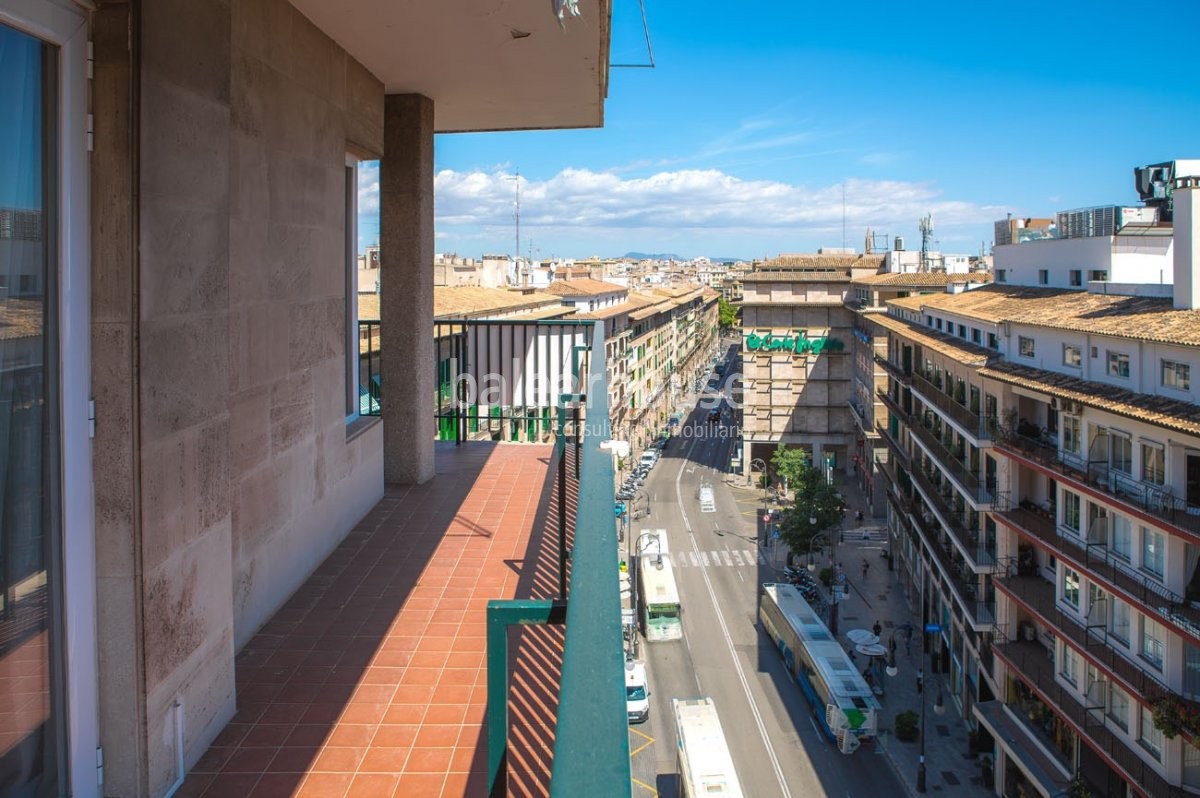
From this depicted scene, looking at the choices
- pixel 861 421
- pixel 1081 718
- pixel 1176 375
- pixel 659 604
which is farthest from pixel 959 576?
pixel 861 421

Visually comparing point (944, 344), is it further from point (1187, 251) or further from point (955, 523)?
point (1187, 251)

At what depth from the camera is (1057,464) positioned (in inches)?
825

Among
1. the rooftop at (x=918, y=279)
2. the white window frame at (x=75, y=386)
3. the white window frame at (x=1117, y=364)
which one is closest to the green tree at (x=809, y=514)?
the rooftop at (x=918, y=279)

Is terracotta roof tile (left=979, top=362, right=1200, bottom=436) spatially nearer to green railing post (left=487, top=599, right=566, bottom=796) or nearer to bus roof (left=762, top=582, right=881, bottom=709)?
bus roof (left=762, top=582, right=881, bottom=709)

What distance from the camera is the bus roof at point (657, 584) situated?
31.9 meters

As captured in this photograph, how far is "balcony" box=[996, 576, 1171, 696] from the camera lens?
16.7 metres

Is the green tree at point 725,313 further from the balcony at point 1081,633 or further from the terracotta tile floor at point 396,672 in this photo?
the terracotta tile floor at point 396,672

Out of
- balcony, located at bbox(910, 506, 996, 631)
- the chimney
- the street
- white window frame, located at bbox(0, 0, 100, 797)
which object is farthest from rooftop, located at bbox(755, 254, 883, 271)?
white window frame, located at bbox(0, 0, 100, 797)

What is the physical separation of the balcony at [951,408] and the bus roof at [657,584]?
11.0m

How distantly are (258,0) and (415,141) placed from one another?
311cm

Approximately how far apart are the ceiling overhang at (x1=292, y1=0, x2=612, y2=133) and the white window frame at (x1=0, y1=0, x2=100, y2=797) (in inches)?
106

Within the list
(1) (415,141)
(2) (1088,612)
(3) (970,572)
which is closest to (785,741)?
(3) (970,572)

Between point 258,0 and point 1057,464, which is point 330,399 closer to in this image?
point 258,0

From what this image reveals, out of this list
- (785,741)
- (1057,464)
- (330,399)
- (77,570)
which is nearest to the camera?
(77,570)
